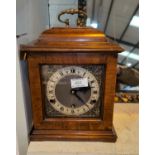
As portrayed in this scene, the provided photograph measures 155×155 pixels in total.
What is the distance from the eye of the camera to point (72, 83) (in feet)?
2.29

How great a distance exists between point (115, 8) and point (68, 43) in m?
0.48

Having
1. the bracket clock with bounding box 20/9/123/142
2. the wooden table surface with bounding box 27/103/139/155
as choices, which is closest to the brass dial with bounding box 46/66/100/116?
the bracket clock with bounding box 20/9/123/142

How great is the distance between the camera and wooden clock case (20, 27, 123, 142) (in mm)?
656

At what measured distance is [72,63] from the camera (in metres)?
0.67

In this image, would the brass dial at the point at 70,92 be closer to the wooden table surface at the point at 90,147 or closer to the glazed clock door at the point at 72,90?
the glazed clock door at the point at 72,90

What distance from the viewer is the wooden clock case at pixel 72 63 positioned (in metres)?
0.66

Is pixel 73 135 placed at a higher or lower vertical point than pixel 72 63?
A: lower

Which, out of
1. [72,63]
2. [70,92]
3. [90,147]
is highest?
[72,63]

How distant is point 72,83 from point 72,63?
7 centimetres

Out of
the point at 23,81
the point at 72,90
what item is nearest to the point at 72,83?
the point at 72,90

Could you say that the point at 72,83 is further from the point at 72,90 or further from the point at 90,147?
the point at 90,147

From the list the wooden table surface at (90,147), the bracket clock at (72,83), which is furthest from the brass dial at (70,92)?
the wooden table surface at (90,147)
